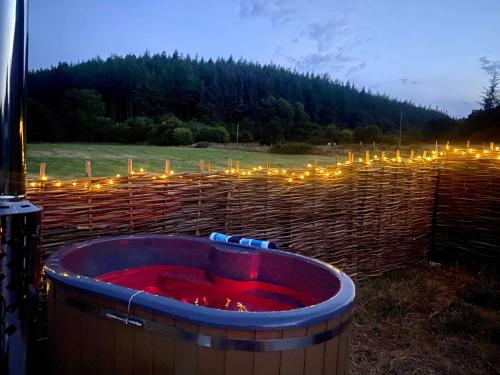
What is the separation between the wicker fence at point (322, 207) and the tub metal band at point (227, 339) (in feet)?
4.62

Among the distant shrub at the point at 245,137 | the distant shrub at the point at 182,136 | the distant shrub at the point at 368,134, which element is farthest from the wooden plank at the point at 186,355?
the distant shrub at the point at 245,137

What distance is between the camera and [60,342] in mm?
2123

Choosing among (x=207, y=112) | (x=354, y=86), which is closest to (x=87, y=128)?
(x=207, y=112)

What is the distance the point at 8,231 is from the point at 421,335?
9.67ft

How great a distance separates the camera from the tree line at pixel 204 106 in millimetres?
14125

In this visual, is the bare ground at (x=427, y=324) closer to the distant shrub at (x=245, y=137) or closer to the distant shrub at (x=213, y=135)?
the distant shrub at (x=213, y=135)

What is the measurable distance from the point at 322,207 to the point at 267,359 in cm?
275

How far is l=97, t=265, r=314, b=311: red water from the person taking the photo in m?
2.96

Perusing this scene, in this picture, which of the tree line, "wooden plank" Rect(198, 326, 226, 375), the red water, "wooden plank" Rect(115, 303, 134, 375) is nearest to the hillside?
the tree line

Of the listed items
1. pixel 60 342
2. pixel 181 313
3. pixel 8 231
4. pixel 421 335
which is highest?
pixel 8 231

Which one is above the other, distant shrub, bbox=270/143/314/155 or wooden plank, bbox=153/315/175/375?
distant shrub, bbox=270/143/314/155

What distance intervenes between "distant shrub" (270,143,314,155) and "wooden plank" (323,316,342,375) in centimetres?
1247

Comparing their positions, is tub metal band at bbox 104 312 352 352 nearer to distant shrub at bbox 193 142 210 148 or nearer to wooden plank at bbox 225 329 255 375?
wooden plank at bbox 225 329 255 375

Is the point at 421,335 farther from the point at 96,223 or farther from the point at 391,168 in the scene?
the point at 96,223
